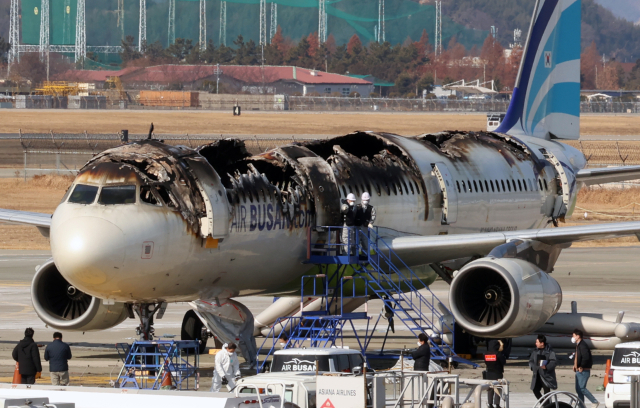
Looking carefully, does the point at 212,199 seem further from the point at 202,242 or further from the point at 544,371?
the point at 544,371

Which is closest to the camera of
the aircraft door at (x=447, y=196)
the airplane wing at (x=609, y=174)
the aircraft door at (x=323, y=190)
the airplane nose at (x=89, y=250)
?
the airplane nose at (x=89, y=250)

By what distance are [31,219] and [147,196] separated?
23.8ft

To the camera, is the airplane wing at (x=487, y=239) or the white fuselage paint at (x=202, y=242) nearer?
the white fuselage paint at (x=202, y=242)

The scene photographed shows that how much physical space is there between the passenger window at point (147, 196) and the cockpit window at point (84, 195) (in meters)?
0.85

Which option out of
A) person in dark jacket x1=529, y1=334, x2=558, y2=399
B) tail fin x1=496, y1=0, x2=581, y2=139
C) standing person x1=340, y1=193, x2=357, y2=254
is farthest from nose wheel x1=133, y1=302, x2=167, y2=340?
tail fin x1=496, y1=0, x2=581, y2=139

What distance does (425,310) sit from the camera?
113 ft

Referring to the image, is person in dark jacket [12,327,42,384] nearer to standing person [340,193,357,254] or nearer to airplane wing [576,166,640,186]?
standing person [340,193,357,254]

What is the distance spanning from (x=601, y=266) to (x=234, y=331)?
26.2 m

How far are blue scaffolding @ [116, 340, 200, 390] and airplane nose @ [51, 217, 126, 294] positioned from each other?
5.53 feet

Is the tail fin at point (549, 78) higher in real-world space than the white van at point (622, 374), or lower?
higher

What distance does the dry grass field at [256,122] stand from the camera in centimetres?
11362

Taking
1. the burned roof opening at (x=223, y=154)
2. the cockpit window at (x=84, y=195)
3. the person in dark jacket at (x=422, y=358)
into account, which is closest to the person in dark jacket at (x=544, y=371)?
the person in dark jacket at (x=422, y=358)

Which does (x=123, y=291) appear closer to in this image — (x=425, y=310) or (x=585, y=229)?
(x=585, y=229)

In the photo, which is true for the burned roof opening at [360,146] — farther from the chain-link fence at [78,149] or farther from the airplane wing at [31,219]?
the chain-link fence at [78,149]
